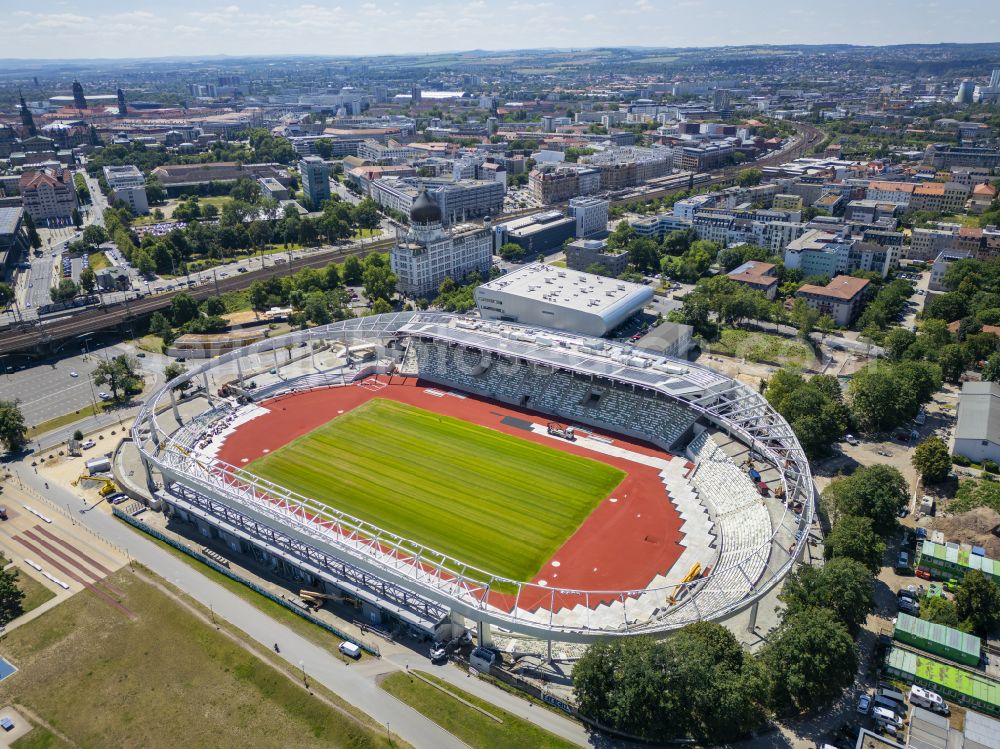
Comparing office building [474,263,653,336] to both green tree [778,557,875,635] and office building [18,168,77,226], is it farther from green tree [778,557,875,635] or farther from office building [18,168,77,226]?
office building [18,168,77,226]

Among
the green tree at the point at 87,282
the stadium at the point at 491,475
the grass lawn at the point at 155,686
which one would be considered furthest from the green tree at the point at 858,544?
the green tree at the point at 87,282

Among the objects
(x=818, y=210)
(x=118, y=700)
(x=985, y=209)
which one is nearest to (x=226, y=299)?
(x=118, y=700)

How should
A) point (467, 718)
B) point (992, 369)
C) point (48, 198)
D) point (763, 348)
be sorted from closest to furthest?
point (467, 718)
point (992, 369)
point (763, 348)
point (48, 198)

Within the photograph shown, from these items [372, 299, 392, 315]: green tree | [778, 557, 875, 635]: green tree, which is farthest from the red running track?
[372, 299, 392, 315]: green tree

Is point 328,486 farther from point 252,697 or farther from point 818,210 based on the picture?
point 818,210

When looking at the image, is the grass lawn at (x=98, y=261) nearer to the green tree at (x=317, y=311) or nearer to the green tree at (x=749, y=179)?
the green tree at (x=317, y=311)

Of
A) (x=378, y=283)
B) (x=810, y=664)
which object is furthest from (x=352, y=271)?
(x=810, y=664)

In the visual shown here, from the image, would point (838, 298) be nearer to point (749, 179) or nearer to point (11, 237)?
point (749, 179)
